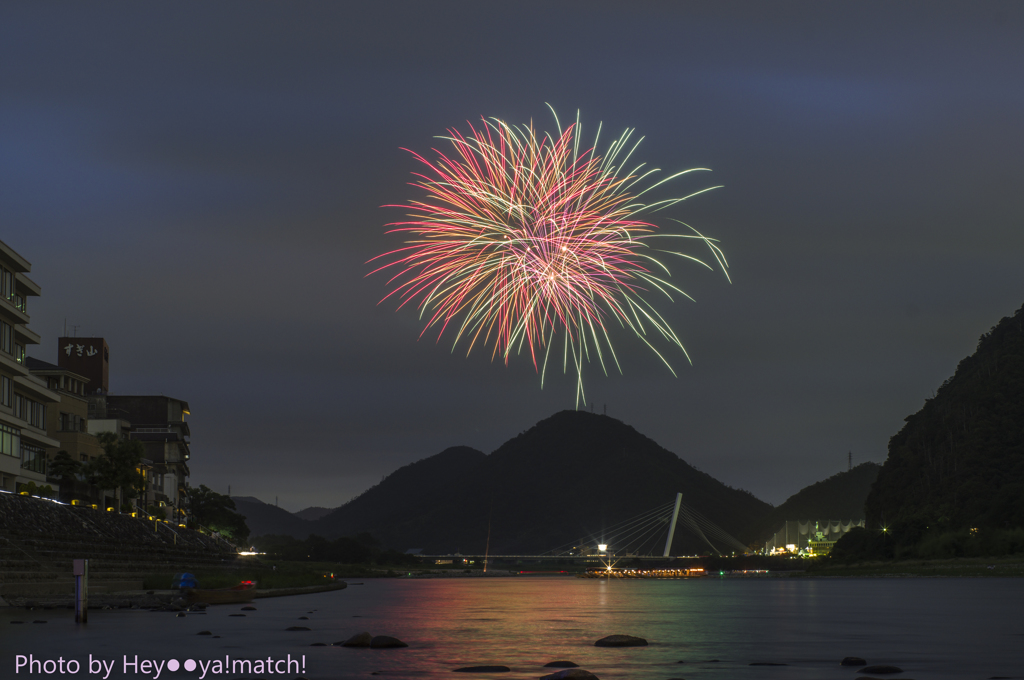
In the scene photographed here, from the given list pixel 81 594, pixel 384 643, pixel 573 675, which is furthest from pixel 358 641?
pixel 573 675

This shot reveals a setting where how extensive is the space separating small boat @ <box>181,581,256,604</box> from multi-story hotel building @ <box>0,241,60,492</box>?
28.9 m

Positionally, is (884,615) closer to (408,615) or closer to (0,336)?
(408,615)

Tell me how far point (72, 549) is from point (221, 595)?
11678 millimetres

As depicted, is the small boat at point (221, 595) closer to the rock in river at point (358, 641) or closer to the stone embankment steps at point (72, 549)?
the stone embankment steps at point (72, 549)

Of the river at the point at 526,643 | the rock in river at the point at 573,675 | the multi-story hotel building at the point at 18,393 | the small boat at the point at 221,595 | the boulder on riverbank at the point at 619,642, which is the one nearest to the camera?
the rock in river at the point at 573,675

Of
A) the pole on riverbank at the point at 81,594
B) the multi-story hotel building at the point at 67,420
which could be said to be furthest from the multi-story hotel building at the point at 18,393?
the pole on riverbank at the point at 81,594

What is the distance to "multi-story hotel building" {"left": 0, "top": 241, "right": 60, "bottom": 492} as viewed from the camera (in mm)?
97312

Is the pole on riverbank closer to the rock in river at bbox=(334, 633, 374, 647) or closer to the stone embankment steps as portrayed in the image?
the rock in river at bbox=(334, 633, 374, 647)

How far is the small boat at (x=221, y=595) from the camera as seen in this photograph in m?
72.2

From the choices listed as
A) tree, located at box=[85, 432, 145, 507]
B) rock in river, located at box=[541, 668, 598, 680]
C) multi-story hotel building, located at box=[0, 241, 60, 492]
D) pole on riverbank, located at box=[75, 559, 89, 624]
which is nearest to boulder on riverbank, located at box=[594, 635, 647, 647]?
rock in river, located at box=[541, 668, 598, 680]

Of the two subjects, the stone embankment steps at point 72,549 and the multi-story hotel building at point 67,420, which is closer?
the stone embankment steps at point 72,549

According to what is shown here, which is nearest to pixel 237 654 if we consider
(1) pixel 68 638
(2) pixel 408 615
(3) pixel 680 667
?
(1) pixel 68 638

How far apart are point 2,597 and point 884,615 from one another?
5559 centimetres

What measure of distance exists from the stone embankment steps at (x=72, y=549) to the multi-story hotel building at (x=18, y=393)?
8.16m
